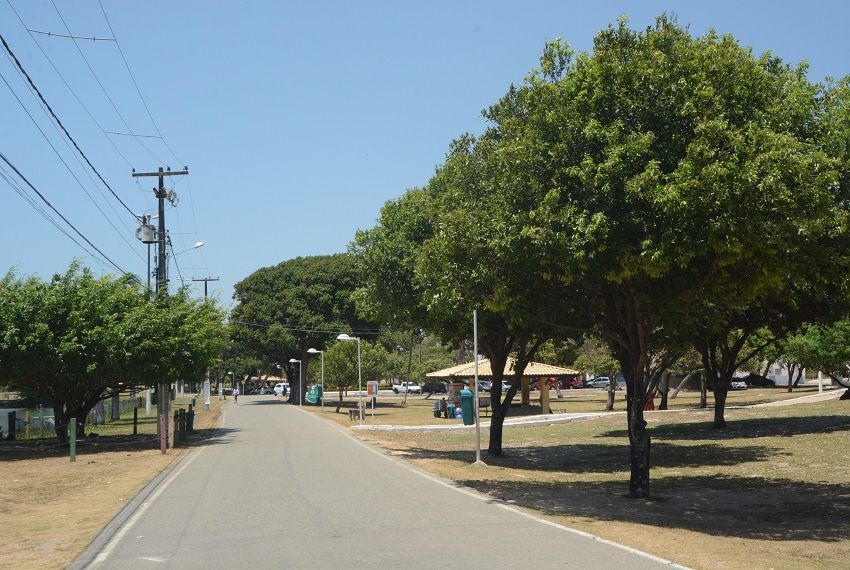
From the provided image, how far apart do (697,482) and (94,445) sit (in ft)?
73.1

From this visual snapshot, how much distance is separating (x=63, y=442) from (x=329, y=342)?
1666 inches

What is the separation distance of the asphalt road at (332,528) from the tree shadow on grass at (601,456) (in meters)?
4.58

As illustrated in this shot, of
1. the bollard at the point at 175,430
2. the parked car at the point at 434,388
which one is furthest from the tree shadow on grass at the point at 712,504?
the parked car at the point at 434,388

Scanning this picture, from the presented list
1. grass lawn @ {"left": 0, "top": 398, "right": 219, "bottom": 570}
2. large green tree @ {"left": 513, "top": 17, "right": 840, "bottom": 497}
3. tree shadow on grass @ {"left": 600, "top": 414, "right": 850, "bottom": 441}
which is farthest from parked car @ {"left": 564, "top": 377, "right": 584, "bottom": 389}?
large green tree @ {"left": 513, "top": 17, "right": 840, "bottom": 497}

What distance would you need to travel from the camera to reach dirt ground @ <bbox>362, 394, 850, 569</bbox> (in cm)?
1119

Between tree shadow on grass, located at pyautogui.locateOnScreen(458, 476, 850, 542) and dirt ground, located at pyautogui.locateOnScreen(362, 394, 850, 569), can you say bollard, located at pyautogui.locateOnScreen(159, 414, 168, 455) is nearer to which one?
dirt ground, located at pyautogui.locateOnScreen(362, 394, 850, 569)

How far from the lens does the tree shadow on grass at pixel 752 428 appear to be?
27922 millimetres

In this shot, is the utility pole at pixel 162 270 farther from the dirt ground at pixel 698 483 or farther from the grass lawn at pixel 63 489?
the dirt ground at pixel 698 483

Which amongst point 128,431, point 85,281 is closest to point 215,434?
point 128,431

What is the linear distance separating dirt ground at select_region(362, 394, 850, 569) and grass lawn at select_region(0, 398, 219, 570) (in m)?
6.74

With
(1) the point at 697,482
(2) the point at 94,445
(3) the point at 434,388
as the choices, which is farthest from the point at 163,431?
(3) the point at 434,388

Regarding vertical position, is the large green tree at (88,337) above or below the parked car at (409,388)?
above

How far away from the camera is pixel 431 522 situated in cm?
1230

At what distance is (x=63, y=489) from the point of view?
19.2 meters
